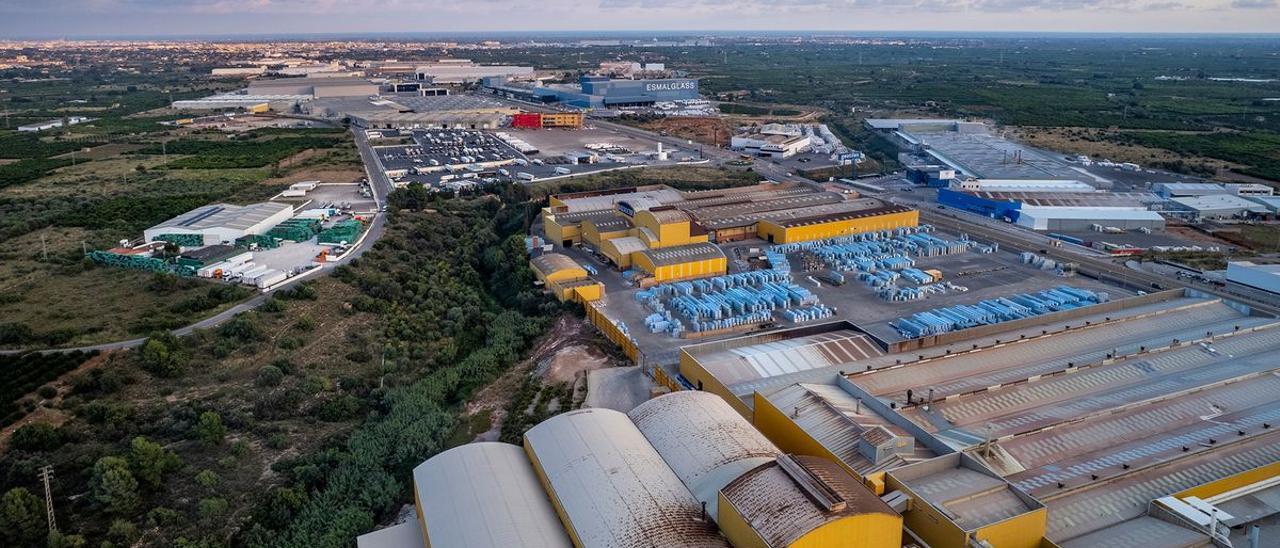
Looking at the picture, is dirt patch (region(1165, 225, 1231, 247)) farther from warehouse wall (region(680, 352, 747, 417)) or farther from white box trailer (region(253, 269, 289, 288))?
white box trailer (region(253, 269, 289, 288))

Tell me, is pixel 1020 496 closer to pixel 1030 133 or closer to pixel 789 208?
pixel 789 208

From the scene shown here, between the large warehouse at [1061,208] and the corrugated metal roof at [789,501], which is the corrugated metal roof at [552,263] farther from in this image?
the large warehouse at [1061,208]

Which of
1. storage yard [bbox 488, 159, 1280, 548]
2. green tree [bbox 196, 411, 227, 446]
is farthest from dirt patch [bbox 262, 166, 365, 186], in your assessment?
green tree [bbox 196, 411, 227, 446]

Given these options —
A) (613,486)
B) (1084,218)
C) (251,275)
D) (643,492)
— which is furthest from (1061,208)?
(251,275)

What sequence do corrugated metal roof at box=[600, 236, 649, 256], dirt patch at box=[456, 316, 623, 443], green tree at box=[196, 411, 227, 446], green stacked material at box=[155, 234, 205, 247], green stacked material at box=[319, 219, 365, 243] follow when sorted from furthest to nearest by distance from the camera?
1. green stacked material at box=[319, 219, 365, 243]
2. green stacked material at box=[155, 234, 205, 247]
3. corrugated metal roof at box=[600, 236, 649, 256]
4. dirt patch at box=[456, 316, 623, 443]
5. green tree at box=[196, 411, 227, 446]

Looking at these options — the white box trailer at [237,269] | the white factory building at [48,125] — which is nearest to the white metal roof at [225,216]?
the white box trailer at [237,269]
